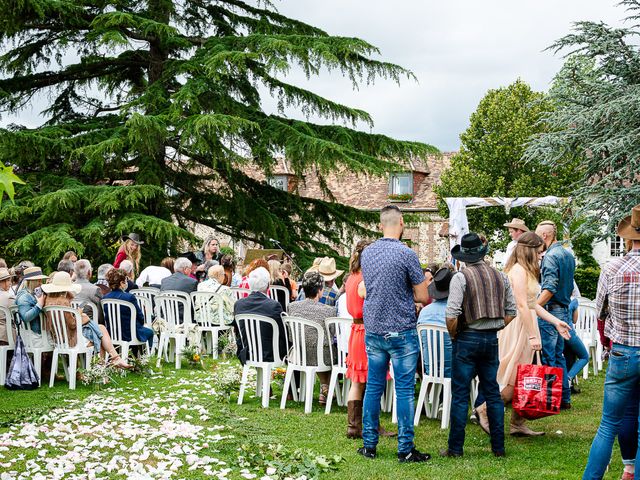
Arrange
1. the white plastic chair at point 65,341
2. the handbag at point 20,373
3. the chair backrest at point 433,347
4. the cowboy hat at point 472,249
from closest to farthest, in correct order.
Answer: the cowboy hat at point 472,249 < the chair backrest at point 433,347 < the handbag at point 20,373 < the white plastic chair at point 65,341

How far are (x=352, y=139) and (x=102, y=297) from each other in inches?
448

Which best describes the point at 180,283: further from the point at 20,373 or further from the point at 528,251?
the point at 528,251

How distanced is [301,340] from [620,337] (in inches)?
158

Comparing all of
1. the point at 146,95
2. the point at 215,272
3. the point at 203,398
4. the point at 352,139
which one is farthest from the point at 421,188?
the point at 203,398

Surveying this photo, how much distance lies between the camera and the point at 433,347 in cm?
745

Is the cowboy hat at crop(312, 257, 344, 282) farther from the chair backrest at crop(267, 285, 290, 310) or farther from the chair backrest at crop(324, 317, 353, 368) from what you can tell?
the chair backrest at crop(267, 285, 290, 310)

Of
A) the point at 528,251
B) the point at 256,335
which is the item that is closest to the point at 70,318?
the point at 256,335

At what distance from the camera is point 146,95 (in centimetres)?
1923

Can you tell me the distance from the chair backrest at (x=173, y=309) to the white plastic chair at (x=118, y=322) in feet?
3.21

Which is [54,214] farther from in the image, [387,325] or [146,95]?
[387,325]

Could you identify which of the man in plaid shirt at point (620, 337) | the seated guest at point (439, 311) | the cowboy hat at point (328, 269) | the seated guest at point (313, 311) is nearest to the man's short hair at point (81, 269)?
the cowboy hat at point (328, 269)

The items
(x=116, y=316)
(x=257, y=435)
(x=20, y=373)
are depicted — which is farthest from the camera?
(x=116, y=316)

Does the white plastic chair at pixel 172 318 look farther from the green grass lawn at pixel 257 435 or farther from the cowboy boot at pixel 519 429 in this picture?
the cowboy boot at pixel 519 429

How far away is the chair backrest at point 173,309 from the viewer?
11914 millimetres
